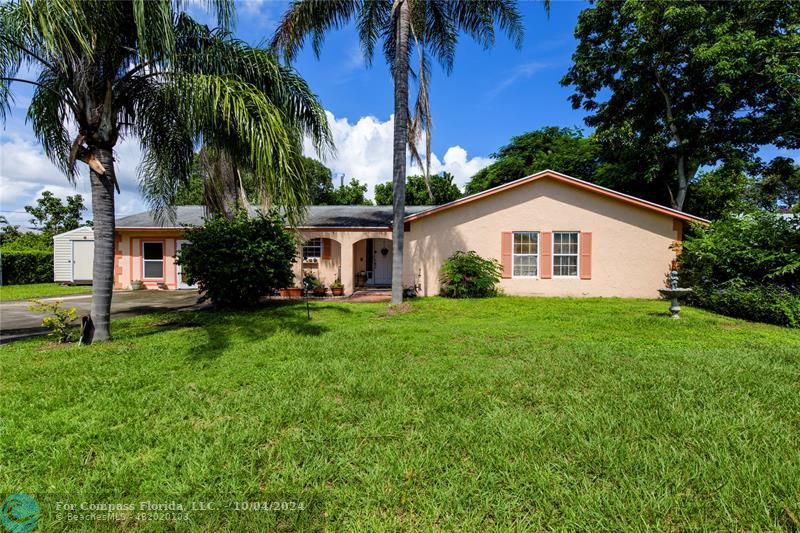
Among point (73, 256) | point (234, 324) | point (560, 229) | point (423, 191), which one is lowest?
point (234, 324)

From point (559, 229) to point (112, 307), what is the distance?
1502cm

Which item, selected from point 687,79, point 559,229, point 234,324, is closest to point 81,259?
point 234,324

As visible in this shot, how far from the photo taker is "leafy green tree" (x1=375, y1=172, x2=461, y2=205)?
29953 mm

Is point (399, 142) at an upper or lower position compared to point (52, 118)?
upper

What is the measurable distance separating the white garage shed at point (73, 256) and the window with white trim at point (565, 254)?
2232 centimetres

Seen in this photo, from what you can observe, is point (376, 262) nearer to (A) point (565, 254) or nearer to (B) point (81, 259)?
(A) point (565, 254)

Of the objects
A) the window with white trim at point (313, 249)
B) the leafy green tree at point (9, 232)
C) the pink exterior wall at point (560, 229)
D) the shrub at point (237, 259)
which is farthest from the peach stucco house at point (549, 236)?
the leafy green tree at point (9, 232)

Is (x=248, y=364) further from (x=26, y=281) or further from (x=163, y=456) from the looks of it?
(x=26, y=281)

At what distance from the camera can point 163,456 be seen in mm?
2705

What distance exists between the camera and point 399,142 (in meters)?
10.4

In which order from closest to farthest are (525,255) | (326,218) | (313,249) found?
(525,255)
(313,249)
(326,218)

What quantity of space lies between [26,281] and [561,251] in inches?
1048

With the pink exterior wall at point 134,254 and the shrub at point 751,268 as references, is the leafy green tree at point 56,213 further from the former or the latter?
the shrub at point 751,268

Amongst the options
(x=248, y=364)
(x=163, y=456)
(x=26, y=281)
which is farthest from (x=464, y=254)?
(x=26, y=281)
